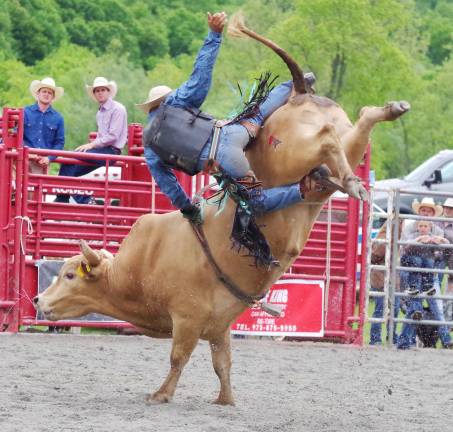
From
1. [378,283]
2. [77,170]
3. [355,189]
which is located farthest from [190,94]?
[378,283]

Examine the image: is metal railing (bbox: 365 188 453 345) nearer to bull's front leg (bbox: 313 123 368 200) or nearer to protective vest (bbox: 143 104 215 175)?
protective vest (bbox: 143 104 215 175)

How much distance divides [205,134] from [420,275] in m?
5.72

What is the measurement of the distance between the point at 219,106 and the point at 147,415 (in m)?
32.3

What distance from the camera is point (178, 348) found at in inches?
290

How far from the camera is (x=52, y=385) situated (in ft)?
26.4

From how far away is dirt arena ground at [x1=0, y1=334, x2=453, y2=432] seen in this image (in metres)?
6.82

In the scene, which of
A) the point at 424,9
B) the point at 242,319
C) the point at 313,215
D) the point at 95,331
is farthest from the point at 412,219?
the point at 424,9

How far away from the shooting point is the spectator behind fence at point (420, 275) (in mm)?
12008

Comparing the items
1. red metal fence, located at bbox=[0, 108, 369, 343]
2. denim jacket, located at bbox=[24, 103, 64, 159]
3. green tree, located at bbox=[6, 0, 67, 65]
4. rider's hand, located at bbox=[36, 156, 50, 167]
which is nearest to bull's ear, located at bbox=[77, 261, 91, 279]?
red metal fence, located at bbox=[0, 108, 369, 343]

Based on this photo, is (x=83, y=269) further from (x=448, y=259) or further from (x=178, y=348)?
(x=448, y=259)

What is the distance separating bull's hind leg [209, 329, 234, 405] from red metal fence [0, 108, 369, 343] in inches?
144

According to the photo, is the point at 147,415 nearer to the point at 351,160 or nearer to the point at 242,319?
the point at 351,160

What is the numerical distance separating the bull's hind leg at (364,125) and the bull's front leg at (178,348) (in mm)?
1484

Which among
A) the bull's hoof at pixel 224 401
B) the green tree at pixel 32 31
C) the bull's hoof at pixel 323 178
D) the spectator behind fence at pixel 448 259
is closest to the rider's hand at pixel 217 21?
the bull's hoof at pixel 323 178
